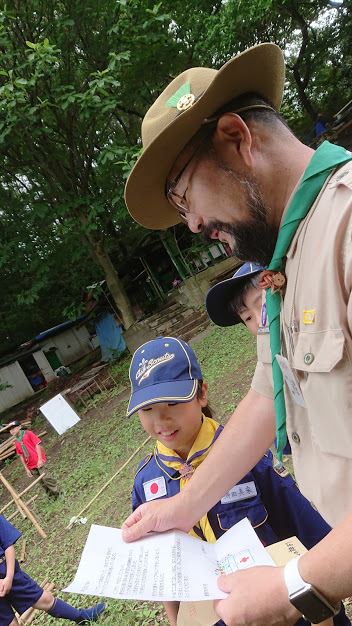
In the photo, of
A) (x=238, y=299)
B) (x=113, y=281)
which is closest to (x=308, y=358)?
(x=238, y=299)

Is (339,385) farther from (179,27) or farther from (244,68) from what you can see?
(179,27)

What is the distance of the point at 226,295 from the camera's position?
2.10 m

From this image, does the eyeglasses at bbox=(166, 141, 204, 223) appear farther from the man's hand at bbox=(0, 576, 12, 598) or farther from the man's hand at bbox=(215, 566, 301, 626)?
the man's hand at bbox=(0, 576, 12, 598)

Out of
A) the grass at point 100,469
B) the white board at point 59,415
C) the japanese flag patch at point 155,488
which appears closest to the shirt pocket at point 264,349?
A: the japanese flag patch at point 155,488

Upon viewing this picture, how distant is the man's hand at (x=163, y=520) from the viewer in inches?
58.0

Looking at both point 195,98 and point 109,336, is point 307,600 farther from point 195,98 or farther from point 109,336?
point 109,336

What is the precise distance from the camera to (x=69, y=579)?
4.33m

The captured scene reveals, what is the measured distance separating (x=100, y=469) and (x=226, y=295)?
570 centimetres

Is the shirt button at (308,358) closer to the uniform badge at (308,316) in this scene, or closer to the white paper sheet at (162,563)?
the uniform badge at (308,316)

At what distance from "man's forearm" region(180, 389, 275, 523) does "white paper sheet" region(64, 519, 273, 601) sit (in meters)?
0.14

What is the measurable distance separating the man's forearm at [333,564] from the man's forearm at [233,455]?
0.64m

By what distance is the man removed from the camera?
82 cm

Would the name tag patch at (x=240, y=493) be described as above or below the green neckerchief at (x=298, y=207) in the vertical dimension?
below

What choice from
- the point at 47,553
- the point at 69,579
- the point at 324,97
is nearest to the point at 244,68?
the point at 69,579
